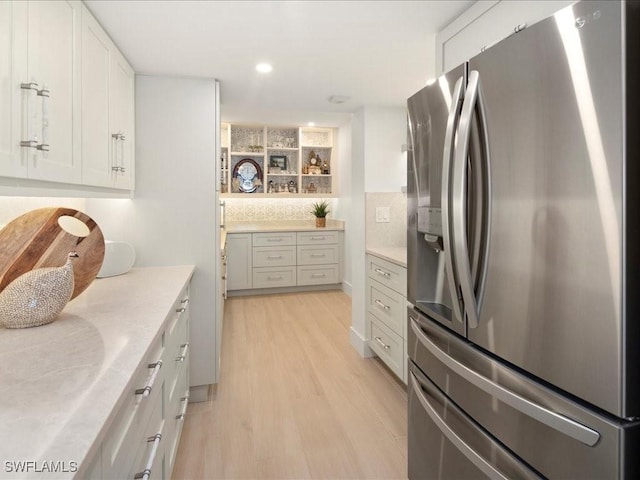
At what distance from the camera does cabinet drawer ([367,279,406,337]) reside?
2.53 metres

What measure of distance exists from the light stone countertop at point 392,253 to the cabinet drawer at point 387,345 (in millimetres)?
529

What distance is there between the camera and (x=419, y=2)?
1.61 meters

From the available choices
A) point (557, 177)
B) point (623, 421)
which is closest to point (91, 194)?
point (557, 177)

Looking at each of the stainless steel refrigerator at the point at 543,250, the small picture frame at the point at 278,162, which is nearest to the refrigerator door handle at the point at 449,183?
the stainless steel refrigerator at the point at 543,250

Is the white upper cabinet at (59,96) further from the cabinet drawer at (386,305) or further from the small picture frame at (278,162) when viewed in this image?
the small picture frame at (278,162)

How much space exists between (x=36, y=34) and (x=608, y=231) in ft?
5.53

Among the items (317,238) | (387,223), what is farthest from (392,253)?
(317,238)

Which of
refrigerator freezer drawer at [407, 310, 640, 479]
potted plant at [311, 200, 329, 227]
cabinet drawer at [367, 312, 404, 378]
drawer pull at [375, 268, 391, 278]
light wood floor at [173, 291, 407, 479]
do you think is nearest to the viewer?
refrigerator freezer drawer at [407, 310, 640, 479]

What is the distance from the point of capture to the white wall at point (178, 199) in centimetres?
242

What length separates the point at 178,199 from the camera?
2.49m

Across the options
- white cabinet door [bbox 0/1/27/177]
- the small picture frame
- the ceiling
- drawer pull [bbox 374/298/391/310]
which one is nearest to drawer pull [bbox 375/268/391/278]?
drawer pull [bbox 374/298/391/310]

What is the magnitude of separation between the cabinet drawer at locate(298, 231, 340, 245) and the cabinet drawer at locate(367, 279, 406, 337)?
7.49ft

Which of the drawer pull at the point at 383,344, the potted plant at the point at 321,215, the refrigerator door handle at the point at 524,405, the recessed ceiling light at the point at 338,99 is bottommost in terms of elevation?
the drawer pull at the point at 383,344

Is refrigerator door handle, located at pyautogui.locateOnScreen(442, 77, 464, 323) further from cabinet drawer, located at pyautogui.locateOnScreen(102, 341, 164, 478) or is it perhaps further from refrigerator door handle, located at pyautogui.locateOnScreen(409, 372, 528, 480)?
cabinet drawer, located at pyautogui.locateOnScreen(102, 341, 164, 478)
